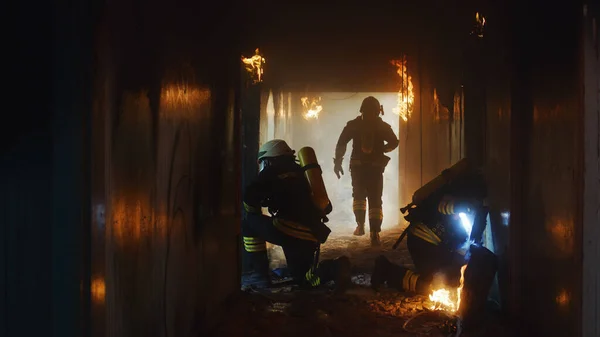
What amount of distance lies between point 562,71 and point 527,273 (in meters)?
1.49

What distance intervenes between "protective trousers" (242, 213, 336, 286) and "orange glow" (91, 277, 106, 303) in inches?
136

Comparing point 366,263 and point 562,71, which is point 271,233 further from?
point 562,71

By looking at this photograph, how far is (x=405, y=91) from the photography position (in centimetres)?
993

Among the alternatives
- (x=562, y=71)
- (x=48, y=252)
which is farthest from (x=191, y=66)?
(x=562, y=71)

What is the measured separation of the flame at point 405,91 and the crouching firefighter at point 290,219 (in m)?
4.60

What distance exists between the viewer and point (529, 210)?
→ 386 centimetres

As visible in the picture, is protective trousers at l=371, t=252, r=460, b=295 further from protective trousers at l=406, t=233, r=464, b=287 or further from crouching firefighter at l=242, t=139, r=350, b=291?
crouching firefighter at l=242, t=139, r=350, b=291

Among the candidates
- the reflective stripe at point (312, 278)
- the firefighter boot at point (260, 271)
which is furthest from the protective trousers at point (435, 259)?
the firefighter boot at point (260, 271)

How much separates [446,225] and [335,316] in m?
1.30

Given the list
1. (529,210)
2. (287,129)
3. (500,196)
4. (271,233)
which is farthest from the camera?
(287,129)

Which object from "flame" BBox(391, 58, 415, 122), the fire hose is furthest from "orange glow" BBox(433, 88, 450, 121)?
the fire hose

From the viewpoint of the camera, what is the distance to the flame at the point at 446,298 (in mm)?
4570

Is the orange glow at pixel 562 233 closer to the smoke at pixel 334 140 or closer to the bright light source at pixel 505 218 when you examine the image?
the bright light source at pixel 505 218

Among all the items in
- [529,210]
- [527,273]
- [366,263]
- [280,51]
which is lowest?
[366,263]
